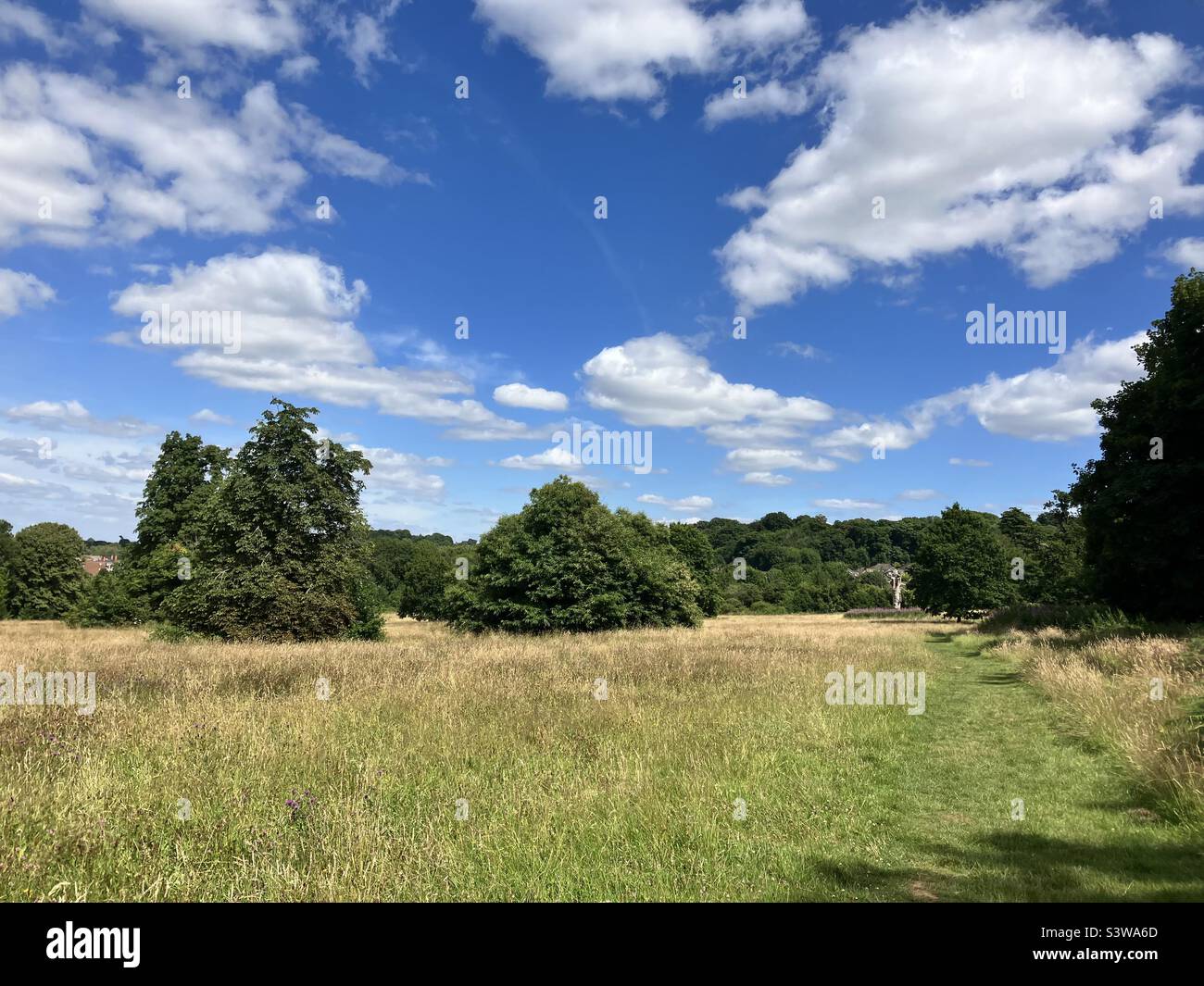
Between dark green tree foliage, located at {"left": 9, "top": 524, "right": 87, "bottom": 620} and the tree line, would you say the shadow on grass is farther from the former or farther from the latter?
dark green tree foliage, located at {"left": 9, "top": 524, "right": 87, "bottom": 620}

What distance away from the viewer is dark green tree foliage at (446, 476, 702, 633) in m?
35.4

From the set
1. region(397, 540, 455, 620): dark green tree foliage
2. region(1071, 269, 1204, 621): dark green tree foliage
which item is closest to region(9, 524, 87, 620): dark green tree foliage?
region(397, 540, 455, 620): dark green tree foliage

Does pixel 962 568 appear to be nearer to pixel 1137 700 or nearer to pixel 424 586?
pixel 1137 700

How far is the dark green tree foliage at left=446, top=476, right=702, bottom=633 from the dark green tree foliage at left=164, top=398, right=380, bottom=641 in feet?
25.4

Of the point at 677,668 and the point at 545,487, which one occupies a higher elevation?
the point at 545,487

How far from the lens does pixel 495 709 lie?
10250 mm

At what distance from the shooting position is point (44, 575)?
214ft

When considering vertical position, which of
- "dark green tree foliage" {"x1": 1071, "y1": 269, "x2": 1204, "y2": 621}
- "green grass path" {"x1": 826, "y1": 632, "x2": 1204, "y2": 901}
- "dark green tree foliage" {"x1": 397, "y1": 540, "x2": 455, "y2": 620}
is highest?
"dark green tree foliage" {"x1": 1071, "y1": 269, "x2": 1204, "y2": 621}

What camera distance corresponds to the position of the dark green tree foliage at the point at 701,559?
7206 cm

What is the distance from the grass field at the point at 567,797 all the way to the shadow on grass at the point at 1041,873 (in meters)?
0.03

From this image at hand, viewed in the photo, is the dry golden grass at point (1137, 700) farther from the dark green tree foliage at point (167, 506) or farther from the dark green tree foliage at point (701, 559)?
the dark green tree foliage at point (701, 559)
